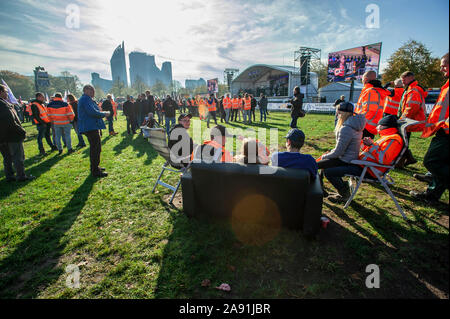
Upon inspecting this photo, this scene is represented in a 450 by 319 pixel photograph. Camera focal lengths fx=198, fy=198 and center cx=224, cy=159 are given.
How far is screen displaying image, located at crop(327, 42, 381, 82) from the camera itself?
24.2 m

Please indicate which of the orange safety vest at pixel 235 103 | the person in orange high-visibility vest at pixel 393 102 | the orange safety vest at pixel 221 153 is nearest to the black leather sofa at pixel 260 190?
the orange safety vest at pixel 221 153

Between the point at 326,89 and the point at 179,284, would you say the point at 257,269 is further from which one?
the point at 326,89

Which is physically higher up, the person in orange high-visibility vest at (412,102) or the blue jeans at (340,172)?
the person in orange high-visibility vest at (412,102)

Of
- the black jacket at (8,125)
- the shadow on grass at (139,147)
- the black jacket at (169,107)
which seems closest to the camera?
the black jacket at (8,125)

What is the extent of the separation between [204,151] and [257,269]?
2014 mm

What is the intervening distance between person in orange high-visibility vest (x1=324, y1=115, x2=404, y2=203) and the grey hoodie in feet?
0.63

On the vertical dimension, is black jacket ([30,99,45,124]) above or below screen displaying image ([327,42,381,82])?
below

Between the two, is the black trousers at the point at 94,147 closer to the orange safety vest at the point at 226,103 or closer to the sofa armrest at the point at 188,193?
the sofa armrest at the point at 188,193

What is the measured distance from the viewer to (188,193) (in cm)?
309

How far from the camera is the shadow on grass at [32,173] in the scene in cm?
461

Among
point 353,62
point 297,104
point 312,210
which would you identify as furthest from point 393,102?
point 353,62

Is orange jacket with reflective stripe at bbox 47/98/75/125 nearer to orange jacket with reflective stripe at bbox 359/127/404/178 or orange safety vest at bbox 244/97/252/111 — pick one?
orange jacket with reflective stripe at bbox 359/127/404/178

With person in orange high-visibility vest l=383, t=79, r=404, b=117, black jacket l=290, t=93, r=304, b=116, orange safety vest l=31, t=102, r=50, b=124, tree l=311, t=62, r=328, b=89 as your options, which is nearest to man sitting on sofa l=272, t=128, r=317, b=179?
person in orange high-visibility vest l=383, t=79, r=404, b=117

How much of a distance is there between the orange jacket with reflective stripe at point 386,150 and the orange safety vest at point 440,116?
0.97 meters
